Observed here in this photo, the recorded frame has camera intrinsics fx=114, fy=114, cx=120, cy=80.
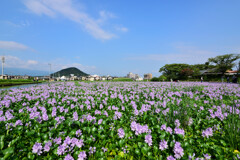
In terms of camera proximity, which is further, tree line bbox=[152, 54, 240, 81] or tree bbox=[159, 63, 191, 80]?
tree bbox=[159, 63, 191, 80]

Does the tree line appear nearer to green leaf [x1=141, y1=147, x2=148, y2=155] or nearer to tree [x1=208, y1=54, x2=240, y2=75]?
tree [x1=208, y1=54, x2=240, y2=75]

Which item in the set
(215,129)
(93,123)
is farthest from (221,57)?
(93,123)

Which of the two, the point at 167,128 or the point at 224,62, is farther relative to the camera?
the point at 224,62

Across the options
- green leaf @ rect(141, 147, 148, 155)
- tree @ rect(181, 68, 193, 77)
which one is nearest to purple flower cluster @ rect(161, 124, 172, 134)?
green leaf @ rect(141, 147, 148, 155)

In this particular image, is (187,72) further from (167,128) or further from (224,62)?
(167,128)

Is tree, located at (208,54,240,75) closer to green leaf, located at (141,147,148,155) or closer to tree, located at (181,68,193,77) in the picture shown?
tree, located at (181,68,193,77)

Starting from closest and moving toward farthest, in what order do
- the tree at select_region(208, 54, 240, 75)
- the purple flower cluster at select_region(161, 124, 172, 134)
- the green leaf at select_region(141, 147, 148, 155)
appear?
the green leaf at select_region(141, 147, 148, 155) → the purple flower cluster at select_region(161, 124, 172, 134) → the tree at select_region(208, 54, 240, 75)

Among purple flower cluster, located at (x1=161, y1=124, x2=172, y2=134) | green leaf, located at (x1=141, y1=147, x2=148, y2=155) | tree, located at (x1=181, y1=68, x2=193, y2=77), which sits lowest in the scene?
green leaf, located at (x1=141, y1=147, x2=148, y2=155)

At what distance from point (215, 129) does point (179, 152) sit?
7.13 feet

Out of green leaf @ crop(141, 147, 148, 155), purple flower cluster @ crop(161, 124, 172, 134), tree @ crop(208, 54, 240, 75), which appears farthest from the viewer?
tree @ crop(208, 54, 240, 75)

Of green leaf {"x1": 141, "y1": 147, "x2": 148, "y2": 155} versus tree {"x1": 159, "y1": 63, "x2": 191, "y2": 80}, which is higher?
tree {"x1": 159, "y1": 63, "x2": 191, "y2": 80}

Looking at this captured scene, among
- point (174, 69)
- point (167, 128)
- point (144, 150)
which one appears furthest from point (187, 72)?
point (144, 150)

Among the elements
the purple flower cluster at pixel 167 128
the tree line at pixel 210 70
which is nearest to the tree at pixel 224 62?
the tree line at pixel 210 70

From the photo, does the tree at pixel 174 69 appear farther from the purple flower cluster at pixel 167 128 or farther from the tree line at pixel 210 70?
the purple flower cluster at pixel 167 128
